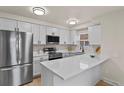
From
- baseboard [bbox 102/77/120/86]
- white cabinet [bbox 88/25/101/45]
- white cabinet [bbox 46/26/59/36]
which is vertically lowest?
baseboard [bbox 102/77/120/86]

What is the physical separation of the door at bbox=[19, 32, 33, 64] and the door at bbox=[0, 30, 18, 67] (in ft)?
0.46

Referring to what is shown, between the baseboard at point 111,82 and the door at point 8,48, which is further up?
the door at point 8,48

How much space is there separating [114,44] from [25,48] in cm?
278

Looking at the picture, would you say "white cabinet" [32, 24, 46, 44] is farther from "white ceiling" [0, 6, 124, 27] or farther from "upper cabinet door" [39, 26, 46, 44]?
"white ceiling" [0, 6, 124, 27]

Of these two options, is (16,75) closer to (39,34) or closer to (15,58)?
(15,58)

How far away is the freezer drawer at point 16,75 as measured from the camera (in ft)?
7.25

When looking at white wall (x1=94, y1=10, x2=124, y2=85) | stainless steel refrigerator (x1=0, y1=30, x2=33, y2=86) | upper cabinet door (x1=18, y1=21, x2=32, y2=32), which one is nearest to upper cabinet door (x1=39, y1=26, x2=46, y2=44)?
upper cabinet door (x1=18, y1=21, x2=32, y2=32)

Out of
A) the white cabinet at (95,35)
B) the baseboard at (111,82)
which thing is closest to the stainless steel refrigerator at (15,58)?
the white cabinet at (95,35)

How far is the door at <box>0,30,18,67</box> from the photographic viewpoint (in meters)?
2.18

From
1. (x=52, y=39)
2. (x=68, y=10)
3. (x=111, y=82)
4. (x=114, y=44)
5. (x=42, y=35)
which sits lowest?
(x=111, y=82)

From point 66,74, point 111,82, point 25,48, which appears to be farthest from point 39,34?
point 111,82

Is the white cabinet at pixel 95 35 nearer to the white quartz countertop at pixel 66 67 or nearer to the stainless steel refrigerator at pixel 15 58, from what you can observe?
the white quartz countertop at pixel 66 67

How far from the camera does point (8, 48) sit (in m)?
2.26
